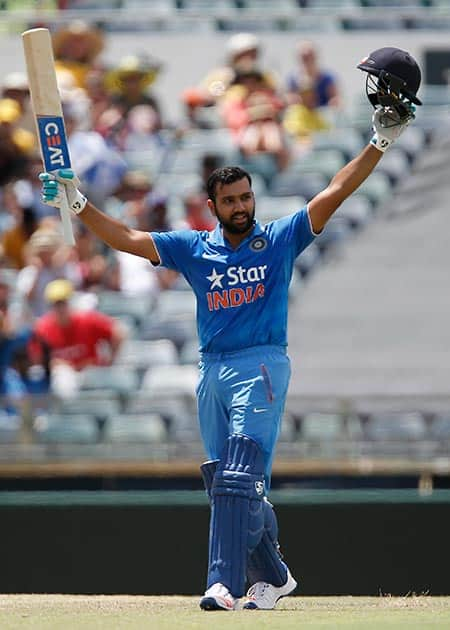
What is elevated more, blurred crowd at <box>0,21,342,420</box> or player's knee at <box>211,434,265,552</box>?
blurred crowd at <box>0,21,342,420</box>

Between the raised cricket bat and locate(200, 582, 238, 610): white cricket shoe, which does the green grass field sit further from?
the raised cricket bat

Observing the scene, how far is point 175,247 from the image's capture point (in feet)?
21.9

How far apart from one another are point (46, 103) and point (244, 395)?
4.57 ft

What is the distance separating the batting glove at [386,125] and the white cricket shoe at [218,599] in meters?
1.79

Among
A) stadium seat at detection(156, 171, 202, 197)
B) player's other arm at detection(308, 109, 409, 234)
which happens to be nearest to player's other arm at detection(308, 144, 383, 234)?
player's other arm at detection(308, 109, 409, 234)

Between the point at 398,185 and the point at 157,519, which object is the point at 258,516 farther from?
the point at 398,185

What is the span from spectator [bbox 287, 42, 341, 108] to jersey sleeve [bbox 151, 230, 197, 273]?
8317mm

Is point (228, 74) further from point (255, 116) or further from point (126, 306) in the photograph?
point (126, 306)

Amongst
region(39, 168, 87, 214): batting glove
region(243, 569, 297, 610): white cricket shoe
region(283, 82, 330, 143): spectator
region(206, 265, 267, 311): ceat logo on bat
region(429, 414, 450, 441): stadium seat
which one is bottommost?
region(243, 569, 297, 610): white cricket shoe

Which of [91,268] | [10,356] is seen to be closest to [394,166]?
[91,268]

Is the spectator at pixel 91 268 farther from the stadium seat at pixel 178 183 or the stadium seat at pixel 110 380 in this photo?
the stadium seat at pixel 110 380

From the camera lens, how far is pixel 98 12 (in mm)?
17016

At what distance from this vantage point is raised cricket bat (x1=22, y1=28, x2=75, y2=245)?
6656 mm

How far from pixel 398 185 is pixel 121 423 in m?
4.06
